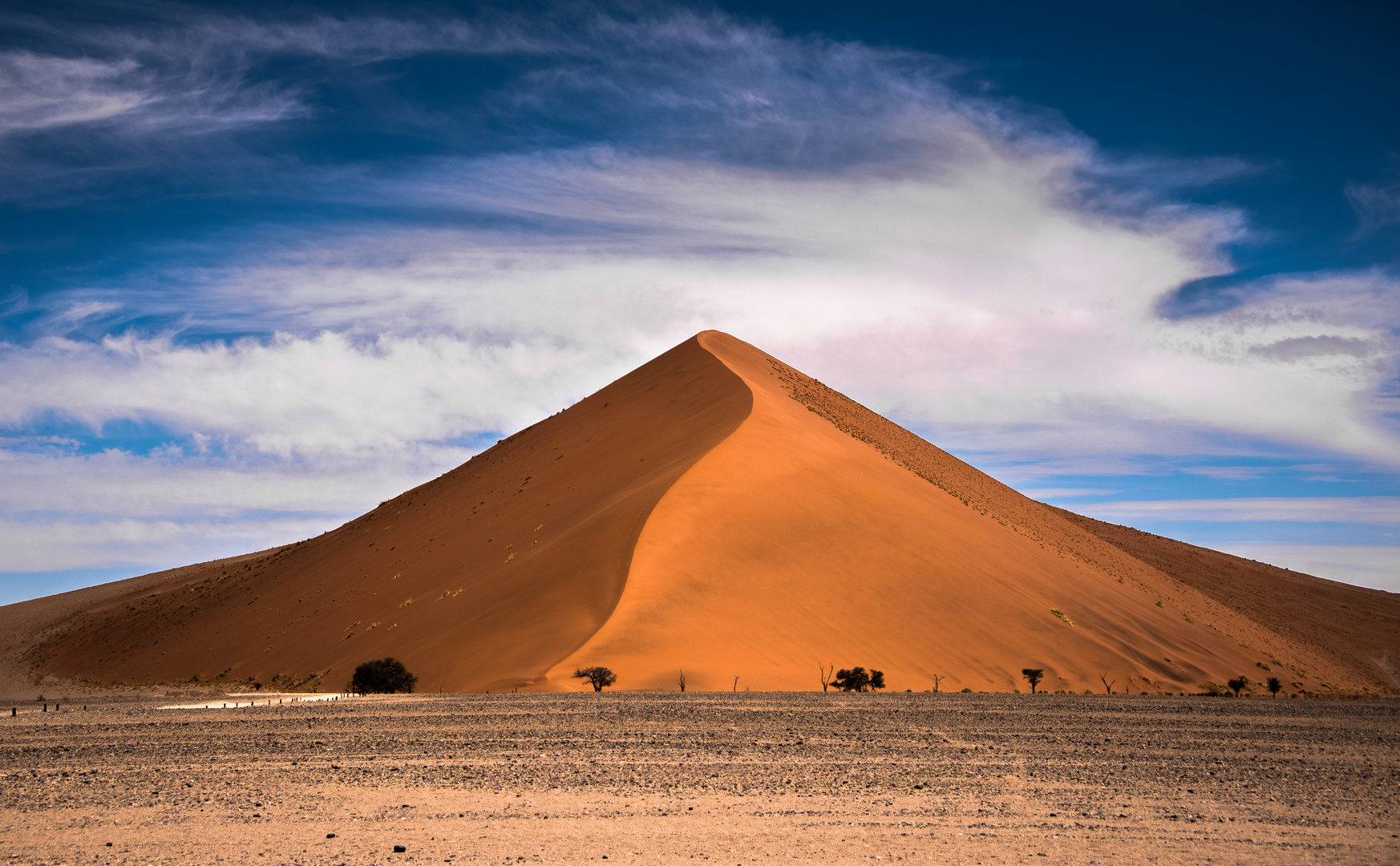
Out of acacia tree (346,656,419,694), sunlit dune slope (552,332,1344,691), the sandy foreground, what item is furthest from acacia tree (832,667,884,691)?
acacia tree (346,656,419,694)

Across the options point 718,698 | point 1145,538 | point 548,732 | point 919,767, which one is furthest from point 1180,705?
point 1145,538

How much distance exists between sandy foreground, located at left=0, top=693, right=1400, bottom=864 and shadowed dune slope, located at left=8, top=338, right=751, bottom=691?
30.1 feet

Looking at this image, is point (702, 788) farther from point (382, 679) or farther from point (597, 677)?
point (382, 679)

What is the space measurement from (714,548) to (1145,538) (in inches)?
1999

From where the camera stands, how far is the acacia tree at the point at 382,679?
24.5 metres

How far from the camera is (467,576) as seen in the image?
109ft

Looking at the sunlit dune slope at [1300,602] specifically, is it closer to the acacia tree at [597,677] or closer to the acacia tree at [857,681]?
the acacia tree at [857,681]

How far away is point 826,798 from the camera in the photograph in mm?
9109

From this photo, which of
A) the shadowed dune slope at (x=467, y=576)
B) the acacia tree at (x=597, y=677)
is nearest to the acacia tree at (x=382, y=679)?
the shadowed dune slope at (x=467, y=576)

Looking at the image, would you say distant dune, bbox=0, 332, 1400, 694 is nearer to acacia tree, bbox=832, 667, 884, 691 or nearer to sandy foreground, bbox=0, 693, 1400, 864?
acacia tree, bbox=832, 667, 884, 691

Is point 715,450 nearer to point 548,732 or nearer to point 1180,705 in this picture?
point 1180,705

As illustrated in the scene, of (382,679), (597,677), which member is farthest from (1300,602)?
(382,679)

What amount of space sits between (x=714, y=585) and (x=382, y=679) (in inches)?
350

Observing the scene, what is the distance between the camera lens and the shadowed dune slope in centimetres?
2634
